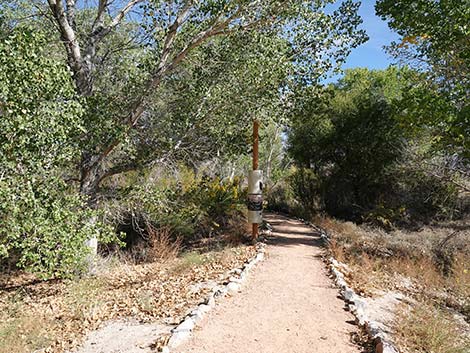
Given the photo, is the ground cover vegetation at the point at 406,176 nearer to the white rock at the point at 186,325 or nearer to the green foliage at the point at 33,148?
the white rock at the point at 186,325

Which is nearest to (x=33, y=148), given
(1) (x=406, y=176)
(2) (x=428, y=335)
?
(2) (x=428, y=335)

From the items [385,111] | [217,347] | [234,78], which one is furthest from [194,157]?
[385,111]

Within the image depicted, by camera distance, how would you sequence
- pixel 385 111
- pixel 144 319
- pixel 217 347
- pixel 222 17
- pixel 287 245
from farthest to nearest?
pixel 385 111 → pixel 287 245 → pixel 222 17 → pixel 144 319 → pixel 217 347

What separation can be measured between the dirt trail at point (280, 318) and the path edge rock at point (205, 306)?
0.28 ft

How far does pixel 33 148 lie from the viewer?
5.41 m

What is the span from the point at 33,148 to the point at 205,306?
3230 millimetres

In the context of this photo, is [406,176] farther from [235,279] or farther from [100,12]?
[100,12]

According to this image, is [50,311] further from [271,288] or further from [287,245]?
[287,245]

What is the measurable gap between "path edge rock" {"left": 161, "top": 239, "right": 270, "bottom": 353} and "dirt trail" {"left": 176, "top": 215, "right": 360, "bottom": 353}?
0.09 m

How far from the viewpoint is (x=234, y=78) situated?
8.65 metres

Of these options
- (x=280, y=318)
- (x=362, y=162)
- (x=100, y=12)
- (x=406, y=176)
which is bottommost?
(x=280, y=318)

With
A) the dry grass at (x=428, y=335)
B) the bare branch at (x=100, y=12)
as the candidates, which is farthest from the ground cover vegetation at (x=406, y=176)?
the bare branch at (x=100, y=12)

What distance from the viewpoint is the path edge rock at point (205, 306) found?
4.13 meters

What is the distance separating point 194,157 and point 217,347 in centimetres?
671
